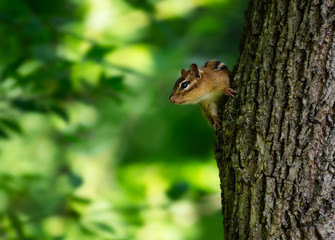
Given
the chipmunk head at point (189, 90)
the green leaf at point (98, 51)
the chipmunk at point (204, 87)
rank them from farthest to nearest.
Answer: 1. the green leaf at point (98, 51)
2. the chipmunk head at point (189, 90)
3. the chipmunk at point (204, 87)

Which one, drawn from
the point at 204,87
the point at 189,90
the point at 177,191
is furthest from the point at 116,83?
the point at 177,191

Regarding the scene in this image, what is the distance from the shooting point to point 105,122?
14.6ft

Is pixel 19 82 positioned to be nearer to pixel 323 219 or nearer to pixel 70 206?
pixel 70 206

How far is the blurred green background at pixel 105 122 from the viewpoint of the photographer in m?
3.39

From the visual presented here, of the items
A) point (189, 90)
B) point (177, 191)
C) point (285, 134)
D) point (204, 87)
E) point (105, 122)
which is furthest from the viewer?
point (105, 122)

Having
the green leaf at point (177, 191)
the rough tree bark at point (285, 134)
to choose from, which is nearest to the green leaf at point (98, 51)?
the green leaf at point (177, 191)

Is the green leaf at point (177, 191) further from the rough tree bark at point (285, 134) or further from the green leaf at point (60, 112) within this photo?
the rough tree bark at point (285, 134)

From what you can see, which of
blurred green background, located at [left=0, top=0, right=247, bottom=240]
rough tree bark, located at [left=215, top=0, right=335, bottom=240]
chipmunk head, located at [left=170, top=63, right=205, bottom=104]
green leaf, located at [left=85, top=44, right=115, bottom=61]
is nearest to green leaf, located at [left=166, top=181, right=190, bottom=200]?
blurred green background, located at [left=0, top=0, right=247, bottom=240]

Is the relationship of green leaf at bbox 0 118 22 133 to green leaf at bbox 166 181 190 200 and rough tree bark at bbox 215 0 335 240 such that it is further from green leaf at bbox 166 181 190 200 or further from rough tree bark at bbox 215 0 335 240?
rough tree bark at bbox 215 0 335 240

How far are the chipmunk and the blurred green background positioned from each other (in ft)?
1.29

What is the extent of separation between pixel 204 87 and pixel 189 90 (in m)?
0.15

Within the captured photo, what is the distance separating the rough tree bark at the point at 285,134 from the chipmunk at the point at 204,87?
0.57 m

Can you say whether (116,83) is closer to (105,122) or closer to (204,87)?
(204,87)

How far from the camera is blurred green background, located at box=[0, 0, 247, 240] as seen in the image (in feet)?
11.1
